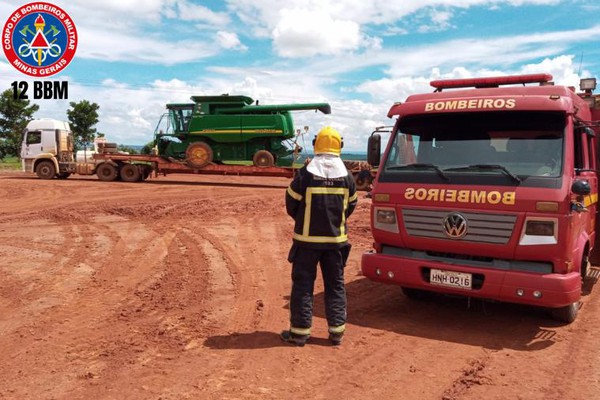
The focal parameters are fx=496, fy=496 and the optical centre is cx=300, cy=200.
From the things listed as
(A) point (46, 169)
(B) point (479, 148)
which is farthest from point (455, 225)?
(A) point (46, 169)

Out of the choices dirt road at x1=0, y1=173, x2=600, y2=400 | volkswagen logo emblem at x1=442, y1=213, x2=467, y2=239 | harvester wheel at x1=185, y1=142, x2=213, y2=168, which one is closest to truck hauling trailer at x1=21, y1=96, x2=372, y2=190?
harvester wheel at x1=185, y1=142, x2=213, y2=168

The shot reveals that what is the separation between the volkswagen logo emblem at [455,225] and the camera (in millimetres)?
4914

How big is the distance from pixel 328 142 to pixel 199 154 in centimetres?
1879

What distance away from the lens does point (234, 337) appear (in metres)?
4.81

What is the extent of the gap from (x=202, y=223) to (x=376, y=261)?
7.43 metres

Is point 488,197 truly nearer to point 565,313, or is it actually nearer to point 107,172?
point 565,313

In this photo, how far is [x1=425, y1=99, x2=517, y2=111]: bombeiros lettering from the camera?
511cm

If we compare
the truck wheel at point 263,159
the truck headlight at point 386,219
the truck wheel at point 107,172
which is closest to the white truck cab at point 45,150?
the truck wheel at point 107,172

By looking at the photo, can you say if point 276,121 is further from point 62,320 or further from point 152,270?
point 62,320

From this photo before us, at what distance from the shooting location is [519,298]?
4633 millimetres

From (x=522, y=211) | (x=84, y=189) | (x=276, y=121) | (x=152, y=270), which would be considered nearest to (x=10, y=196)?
(x=84, y=189)

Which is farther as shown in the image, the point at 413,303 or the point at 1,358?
the point at 413,303

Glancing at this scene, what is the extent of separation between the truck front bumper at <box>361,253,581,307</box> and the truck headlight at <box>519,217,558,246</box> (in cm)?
31

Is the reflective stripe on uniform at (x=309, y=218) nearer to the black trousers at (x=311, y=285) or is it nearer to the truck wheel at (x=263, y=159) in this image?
the black trousers at (x=311, y=285)
